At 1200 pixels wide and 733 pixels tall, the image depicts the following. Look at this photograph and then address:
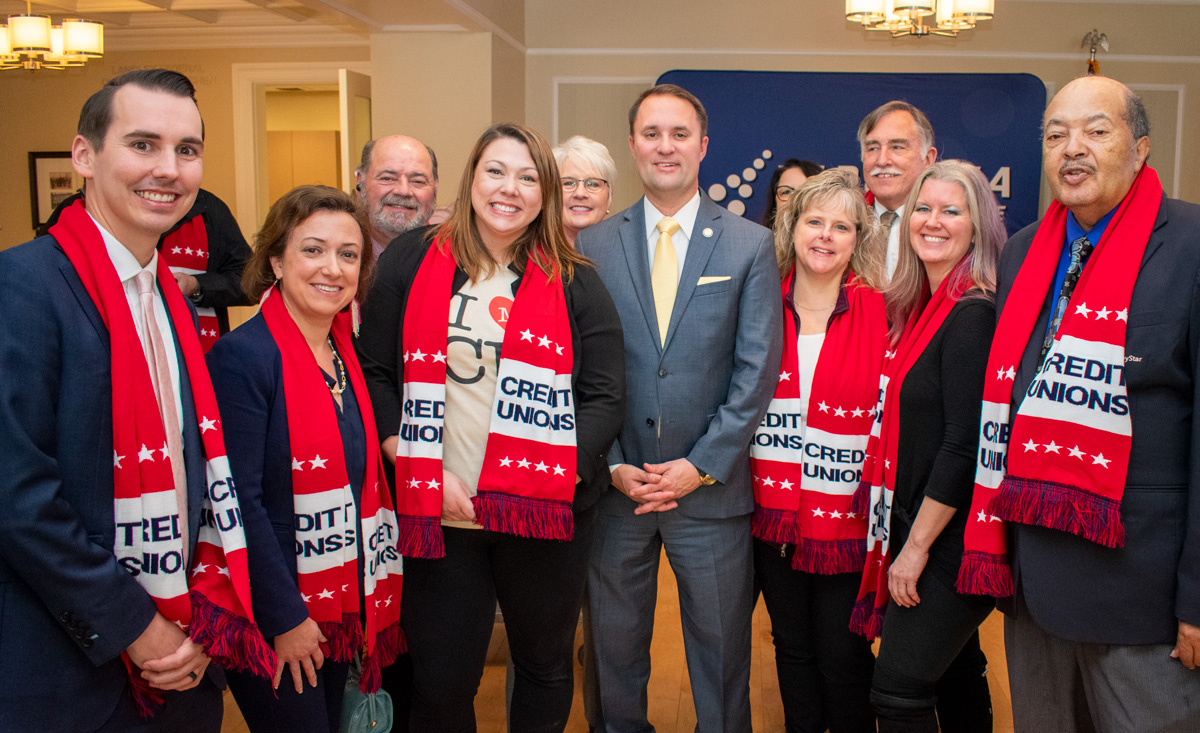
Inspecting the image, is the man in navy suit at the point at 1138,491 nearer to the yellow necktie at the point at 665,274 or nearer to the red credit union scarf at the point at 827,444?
the red credit union scarf at the point at 827,444

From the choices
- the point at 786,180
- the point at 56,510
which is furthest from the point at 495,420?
the point at 786,180

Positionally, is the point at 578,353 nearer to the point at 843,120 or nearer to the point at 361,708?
the point at 361,708

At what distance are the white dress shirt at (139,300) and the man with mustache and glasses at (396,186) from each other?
4.88 feet

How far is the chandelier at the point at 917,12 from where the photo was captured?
15.5ft

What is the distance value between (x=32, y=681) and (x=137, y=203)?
80 cm

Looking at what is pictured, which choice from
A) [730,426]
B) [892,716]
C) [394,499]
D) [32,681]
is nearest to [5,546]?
[32,681]

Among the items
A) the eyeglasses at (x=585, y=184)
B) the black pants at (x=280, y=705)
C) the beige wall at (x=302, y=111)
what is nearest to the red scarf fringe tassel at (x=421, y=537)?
the black pants at (x=280, y=705)

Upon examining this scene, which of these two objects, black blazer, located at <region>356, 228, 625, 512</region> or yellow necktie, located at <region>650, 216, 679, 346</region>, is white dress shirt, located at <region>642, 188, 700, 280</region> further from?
black blazer, located at <region>356, 228, 625, 512</region>

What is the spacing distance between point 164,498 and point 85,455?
146mm

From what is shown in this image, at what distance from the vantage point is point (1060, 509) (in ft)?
5.74

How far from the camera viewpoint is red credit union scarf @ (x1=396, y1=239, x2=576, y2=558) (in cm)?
202

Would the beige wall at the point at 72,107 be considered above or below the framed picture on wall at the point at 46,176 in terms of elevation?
above

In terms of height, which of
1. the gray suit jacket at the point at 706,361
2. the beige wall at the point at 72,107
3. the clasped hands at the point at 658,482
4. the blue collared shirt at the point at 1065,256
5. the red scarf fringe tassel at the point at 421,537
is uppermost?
the beige wall at the point at 72,107

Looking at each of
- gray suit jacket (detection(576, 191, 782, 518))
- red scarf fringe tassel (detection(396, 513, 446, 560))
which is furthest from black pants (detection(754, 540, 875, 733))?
red scarf fringe tassel (detection(396, 513, 446, 560))
